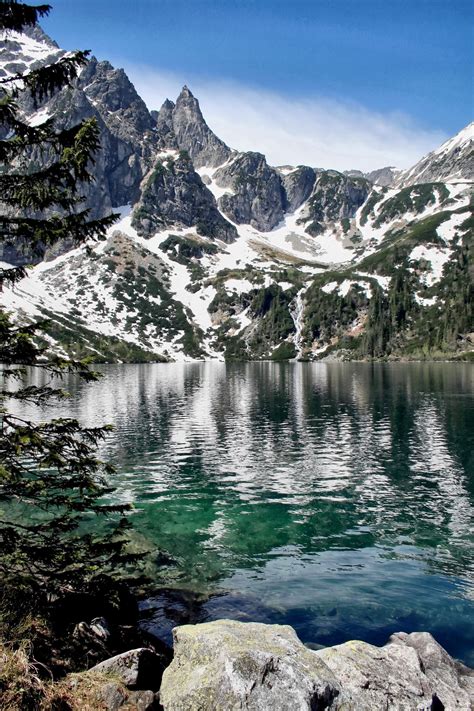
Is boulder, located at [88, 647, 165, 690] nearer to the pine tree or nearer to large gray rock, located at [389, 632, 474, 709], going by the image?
the pine tree

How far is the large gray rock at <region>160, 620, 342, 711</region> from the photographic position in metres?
9.23

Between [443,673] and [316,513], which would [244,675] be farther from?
[316,513]

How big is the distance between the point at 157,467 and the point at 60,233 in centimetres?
3494

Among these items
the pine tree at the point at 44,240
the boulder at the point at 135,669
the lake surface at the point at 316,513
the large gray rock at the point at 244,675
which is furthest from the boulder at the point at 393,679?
the pine tree at the point at 44,240

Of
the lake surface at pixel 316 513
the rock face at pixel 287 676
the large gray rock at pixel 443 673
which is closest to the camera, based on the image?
the rock face at pixel 287 676

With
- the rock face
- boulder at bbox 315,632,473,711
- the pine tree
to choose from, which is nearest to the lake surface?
boulder at bbox 315,632,473,711

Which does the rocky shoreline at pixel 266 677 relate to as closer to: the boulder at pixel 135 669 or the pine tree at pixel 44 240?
the boulder at pixel 135 669

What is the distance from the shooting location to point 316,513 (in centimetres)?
3172

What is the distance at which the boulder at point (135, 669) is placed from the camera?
36.6 feet

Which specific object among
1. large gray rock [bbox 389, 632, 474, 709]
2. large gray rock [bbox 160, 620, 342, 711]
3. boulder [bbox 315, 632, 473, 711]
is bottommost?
large gray rock [bbox 389, 632, 474, 709]

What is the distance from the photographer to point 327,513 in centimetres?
3169

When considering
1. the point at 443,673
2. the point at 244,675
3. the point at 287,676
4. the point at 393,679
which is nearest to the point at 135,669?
the point at 244,675

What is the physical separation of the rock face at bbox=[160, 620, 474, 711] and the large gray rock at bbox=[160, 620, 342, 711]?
0.02 m

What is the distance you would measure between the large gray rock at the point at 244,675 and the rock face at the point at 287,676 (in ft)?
0.05
